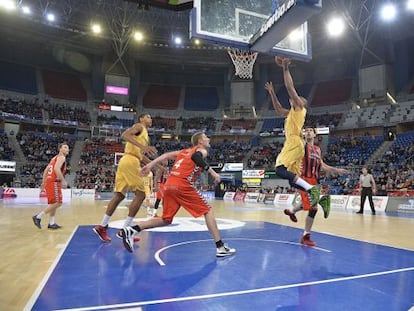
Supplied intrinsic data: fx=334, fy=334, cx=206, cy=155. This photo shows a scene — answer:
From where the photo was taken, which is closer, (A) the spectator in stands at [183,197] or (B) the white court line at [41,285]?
(B) the white court line at [41,285]

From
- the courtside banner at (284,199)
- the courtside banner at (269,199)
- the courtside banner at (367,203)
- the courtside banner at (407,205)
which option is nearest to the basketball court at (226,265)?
the courtside banner at (407,205)

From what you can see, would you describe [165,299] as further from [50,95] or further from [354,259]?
[50,95]

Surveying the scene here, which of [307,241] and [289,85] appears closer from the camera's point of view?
[289,85]

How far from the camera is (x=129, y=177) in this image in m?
5.75

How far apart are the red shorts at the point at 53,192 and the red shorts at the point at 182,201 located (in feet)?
12.2

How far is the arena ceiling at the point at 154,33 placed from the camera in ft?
98.1

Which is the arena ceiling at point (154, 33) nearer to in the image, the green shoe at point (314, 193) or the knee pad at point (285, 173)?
the knee pad at point (285, 173)

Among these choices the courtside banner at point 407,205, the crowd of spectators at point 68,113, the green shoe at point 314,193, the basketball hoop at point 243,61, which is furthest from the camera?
the crowd of spectators at point 68,113

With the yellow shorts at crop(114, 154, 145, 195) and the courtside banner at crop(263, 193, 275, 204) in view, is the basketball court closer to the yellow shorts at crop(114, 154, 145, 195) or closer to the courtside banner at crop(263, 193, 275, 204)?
the yellow shorts at crop(114, 154, 145, 195)

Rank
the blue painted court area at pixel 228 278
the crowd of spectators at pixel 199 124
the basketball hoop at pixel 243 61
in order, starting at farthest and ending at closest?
the crowd of spectators at pixel 199 124 → the basketball hoop at pixel 243 61 → the blue painted court area at pixel 228 278

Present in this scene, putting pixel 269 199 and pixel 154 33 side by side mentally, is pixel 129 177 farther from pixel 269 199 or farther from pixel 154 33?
pixel 154 33

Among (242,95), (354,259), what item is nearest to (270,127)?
(242,95)

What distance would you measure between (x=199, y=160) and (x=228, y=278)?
1.54m

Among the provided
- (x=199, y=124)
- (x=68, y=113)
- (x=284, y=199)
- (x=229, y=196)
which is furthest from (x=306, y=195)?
(x=68, y=113)
